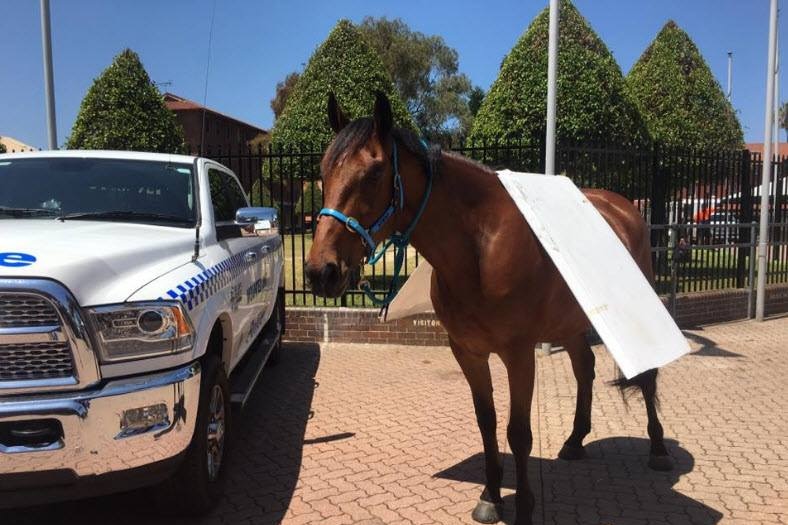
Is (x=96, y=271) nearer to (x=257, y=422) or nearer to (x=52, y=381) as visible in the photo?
(x=52, y=381)

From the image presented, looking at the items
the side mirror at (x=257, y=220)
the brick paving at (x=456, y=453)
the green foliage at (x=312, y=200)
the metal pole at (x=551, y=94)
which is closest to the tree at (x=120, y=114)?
the green foliage at (x=312, y=200)

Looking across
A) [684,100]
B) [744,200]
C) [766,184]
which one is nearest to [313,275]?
[766,184]

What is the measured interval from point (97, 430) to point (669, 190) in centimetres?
851

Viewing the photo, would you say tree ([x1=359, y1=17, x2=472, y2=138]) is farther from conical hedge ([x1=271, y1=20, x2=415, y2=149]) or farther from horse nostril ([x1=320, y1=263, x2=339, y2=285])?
horse nostril ([x1=320, y1=263, x2=339, y2=285])

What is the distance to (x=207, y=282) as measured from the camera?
333cm

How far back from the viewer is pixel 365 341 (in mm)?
7773

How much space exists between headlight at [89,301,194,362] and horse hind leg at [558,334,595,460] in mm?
2606

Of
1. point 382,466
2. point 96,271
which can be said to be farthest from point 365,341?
point 96,271

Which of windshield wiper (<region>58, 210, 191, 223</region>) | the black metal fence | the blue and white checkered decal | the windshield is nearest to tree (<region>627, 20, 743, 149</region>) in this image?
the black metal fence

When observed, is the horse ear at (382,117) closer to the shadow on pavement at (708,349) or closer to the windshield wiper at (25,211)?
the windshield wiper at (25,211)

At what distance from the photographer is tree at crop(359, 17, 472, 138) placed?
3688 centimetres

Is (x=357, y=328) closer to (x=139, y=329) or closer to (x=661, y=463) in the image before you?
(x=661, y=463)

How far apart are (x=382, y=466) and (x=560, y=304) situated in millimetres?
1749

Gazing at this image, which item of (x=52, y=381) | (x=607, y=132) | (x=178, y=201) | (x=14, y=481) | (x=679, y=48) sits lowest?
(x=14, y=481)
